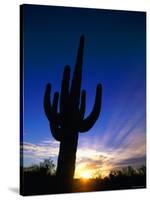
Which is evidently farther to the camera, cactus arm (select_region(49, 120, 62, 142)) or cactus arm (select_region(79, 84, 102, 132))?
cactus arm (select_region(79, 84, 102, 132))

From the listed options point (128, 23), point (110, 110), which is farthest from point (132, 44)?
point (110, 110)

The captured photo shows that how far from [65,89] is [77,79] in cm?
13

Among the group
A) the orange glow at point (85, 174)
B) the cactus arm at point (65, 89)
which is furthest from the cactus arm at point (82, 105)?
the orange glow at point (85, 174)

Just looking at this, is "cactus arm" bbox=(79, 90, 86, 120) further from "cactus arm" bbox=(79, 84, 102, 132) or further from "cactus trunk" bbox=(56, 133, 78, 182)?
"cactus trunk" bbox=(56, 133, 78, 182)

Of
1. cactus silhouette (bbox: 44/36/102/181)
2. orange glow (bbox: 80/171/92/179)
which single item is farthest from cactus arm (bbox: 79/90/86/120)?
orange glow (bbox: 80/171/92/179)

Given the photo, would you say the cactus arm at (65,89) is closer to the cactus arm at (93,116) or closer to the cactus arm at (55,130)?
the cactus arm at (55,130)

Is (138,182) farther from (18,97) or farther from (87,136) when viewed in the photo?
(18,97)

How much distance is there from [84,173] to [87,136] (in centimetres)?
29

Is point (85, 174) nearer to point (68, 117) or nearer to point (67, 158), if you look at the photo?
point (67, 158)

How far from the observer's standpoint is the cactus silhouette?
5168 mm

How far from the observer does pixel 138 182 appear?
548 centimetres

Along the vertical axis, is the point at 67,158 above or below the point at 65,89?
below

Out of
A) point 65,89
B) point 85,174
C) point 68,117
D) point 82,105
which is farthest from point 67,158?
point 65,89

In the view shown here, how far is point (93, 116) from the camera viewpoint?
5.31 meters
